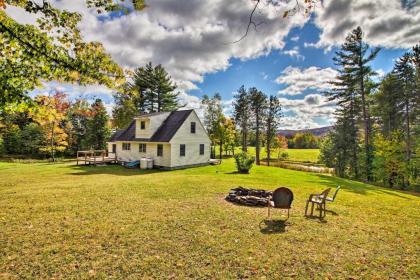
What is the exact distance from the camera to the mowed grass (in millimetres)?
4602

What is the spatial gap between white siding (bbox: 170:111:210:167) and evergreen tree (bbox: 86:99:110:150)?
21.6 meters

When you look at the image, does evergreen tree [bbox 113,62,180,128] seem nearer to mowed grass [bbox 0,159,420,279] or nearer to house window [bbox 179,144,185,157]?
house window [bbox 179,144,185,157]

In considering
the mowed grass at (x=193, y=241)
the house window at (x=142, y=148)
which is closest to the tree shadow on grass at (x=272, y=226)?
the mowed grass at (x=193, y=241)

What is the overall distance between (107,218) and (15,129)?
1655 inches

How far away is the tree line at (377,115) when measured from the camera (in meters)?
23.3

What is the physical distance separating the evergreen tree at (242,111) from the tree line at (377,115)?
16911 millimetres

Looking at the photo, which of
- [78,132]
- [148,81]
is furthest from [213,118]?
[78,132]

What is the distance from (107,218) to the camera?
7453mm

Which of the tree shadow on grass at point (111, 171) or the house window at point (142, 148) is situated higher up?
the house window at point (142, 148)

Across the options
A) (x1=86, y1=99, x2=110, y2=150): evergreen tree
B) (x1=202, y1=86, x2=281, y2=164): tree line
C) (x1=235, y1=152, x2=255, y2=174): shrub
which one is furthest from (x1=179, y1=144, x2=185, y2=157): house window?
(x1=86, y1=99, x2=110, y2=150): evergreen tree

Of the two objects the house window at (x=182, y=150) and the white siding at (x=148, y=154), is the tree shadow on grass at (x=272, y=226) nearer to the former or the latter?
the white siding at (x=148, y=154)

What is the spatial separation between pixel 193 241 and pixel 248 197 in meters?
4.45

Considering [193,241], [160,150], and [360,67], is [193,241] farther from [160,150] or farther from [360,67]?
[360,67]

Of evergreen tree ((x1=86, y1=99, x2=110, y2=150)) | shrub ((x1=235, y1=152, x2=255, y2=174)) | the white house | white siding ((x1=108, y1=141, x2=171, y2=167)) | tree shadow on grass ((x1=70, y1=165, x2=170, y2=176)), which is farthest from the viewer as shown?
evergreen tree ((x1=86, y1=99, x2=110, y2=150))
